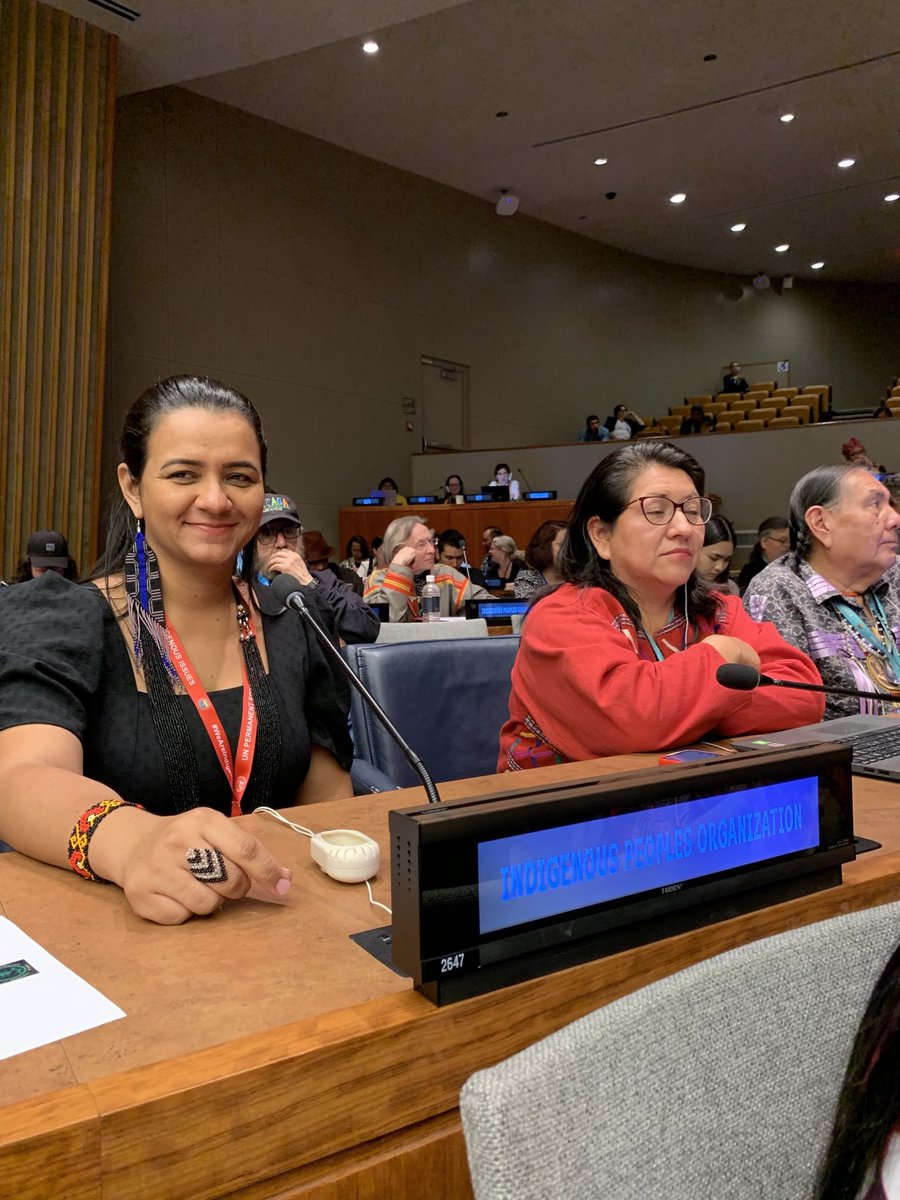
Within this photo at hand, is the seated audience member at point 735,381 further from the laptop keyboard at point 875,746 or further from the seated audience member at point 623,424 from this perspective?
the laptop keyboard at point 875,746

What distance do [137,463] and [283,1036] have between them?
983 millimetres

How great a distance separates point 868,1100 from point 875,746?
3.69 feet

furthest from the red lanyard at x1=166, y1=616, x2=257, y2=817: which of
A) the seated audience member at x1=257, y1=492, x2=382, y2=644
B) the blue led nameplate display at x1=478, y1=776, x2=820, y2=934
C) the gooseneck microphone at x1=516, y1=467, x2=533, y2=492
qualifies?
the gooseneck microphone at x1=516, y1=467, x2=533, y2=492

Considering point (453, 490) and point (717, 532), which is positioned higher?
point (453, 490)

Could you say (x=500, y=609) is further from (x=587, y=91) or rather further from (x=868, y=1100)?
(x=587, y=91)

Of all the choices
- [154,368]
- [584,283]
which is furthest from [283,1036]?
[584,283]

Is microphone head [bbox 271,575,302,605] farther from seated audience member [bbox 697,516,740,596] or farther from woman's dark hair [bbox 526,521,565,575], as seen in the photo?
seated audience member [bbox 697,516,740,596]

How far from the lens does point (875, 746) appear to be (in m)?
1.55

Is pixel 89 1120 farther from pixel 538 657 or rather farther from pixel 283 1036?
pixel 538 657

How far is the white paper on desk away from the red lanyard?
61cm

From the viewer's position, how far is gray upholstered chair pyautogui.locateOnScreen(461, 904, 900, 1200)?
1.41ft

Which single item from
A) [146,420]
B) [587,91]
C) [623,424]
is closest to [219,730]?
[146,420]

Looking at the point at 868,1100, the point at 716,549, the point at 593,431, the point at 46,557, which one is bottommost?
the point at 868,1100

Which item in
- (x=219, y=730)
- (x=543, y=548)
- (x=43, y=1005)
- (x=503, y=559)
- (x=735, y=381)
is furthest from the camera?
(x=735, y=381)
